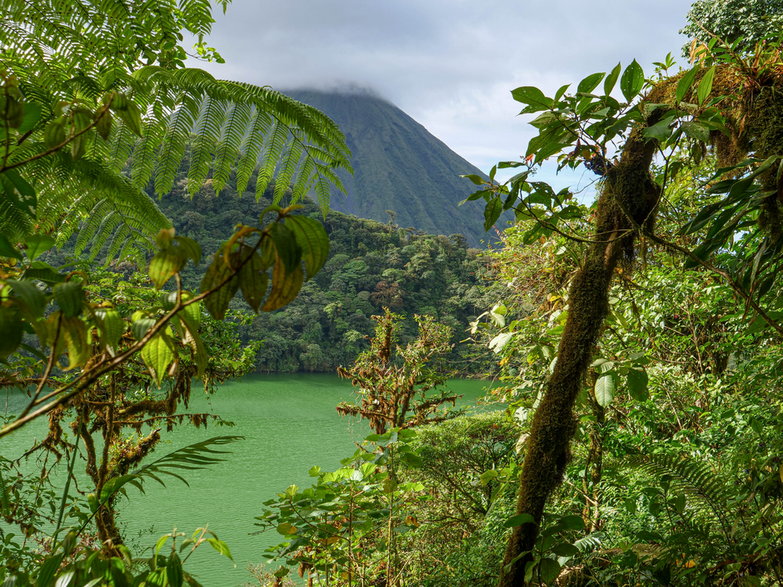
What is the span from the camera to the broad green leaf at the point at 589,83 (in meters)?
0.83

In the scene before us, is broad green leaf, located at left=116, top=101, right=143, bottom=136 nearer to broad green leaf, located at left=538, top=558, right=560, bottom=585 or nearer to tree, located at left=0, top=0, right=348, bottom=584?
tree, located at left=0, top=0, right=348, bottom=584

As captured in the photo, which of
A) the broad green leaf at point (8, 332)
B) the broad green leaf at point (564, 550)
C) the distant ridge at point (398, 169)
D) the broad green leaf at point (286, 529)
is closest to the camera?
the broad green leaf at point (8, 332)

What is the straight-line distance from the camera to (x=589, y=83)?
849mm

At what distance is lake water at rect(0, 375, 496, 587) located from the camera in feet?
21.5

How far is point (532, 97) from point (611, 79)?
0.13 meters

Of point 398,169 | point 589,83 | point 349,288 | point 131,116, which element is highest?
point 398,169

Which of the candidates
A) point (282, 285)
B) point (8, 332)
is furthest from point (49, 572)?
point (282, 285)

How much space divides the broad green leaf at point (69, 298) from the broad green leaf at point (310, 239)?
0.18 meters

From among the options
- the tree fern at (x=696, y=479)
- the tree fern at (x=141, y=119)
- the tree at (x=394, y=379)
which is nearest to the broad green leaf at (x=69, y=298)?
the tree fern at (x=141, y=119)

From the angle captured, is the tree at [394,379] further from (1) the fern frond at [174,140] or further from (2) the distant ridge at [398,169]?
(2) the distant ridge at [398,169]

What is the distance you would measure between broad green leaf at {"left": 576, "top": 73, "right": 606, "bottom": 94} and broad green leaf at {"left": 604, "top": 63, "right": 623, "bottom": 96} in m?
0.01

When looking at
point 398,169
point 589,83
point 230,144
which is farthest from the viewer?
A: point 398,169

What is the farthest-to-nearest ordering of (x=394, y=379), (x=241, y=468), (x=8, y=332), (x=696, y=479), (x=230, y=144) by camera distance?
1. (x=241, y=468)
2. (x=394, y=379)
3. (x=696, y=479)
4. (x=230, y=144)
5. (x=8, y=332)

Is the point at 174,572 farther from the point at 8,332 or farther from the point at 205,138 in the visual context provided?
the point at 205,138
